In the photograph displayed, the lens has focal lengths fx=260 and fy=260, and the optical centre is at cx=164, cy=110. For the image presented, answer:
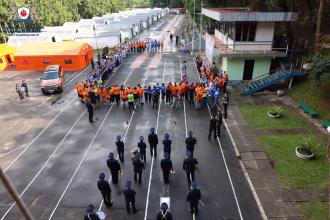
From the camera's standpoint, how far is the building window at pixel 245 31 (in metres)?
22.5

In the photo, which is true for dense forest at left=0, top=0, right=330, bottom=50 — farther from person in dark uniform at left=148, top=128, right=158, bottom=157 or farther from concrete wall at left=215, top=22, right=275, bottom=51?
person in dark uniform at left=148, top=128, right=158, bottom=157

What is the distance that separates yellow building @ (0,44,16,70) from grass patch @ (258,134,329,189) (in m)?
33.4

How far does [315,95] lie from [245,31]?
793 cm

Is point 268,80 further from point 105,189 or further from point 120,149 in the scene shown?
point 105,189

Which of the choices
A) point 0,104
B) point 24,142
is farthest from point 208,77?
point 0,104

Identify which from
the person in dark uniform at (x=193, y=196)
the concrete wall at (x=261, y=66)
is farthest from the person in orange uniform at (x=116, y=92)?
the concrete wall at (x=261, y=66)

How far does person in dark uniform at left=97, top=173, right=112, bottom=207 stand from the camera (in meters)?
9.75

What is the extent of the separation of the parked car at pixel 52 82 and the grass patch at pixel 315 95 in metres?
20.1

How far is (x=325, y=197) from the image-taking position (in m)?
10.8

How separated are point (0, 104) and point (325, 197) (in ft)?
78.0

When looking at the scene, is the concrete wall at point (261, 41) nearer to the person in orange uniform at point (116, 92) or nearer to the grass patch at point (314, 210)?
the person in orange uniform at point (116, 92)

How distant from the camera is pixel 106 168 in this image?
43.2ft

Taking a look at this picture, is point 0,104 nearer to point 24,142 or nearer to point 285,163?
point 24,142

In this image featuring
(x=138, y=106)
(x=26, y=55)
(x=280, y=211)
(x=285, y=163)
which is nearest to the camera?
(x=280, y=211)
